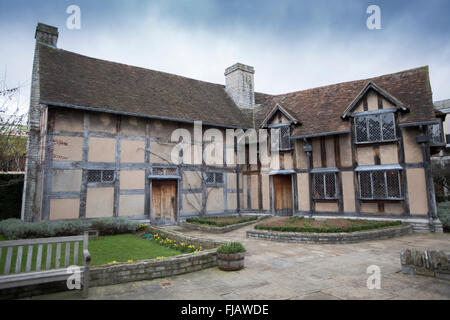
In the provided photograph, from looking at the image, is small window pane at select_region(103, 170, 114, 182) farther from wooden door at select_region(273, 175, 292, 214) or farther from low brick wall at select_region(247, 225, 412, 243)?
wooden door at select_region(273, 175, 292, 214)

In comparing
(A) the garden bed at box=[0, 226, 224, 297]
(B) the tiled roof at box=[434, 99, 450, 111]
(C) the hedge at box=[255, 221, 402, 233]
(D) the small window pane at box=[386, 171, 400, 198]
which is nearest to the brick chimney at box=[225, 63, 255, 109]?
(D) the small window pane at box=[386, 171, 400, 198]

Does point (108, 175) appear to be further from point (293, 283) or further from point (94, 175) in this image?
point (293, 283)

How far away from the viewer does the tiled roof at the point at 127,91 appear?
12.7 meters

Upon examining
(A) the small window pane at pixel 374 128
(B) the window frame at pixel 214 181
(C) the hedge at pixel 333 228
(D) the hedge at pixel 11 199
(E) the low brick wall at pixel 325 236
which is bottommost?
(E) the low brick wall at pixel 325 236

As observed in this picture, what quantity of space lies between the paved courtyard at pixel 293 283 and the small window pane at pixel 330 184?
631cm

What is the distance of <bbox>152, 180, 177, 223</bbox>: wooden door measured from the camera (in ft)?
47.0

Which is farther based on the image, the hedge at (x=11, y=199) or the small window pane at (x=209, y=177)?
the small window pane at (x=209, y=177)

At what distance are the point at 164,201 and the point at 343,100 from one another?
11.3 metres

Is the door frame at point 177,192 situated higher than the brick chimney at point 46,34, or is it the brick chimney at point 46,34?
the brick chimney at point 46,34

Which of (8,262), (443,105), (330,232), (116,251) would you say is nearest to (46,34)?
(116,251)

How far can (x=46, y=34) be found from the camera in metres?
14.5

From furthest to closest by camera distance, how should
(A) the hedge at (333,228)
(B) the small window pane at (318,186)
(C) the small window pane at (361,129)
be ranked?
(B) the small window pane at (318,186) < (C) the small window pane at (361,129) < (A) the hedge at (333,228)

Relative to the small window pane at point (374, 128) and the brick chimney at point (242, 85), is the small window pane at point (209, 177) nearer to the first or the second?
the brick chimney at point (242, 85)

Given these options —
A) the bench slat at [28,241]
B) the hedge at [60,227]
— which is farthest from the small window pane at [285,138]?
the bench slat at [28,241]
